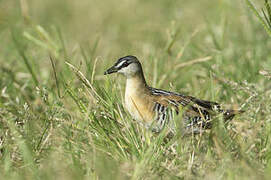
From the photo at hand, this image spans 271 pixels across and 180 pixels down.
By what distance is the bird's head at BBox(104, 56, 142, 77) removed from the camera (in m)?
4.58

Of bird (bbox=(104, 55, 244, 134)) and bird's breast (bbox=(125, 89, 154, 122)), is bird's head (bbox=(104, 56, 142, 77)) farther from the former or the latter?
bird's breast (bbox=(125, 89, 154, 122))

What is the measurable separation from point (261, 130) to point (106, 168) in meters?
1.42

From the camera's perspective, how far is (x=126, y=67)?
4.60 meters

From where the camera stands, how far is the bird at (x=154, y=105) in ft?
14.4

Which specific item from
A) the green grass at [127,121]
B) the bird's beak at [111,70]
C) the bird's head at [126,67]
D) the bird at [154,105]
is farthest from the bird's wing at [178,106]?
the bird's beak at [111,70]

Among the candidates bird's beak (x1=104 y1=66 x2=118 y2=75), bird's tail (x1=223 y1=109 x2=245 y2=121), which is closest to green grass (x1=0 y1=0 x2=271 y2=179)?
bird's beak (x1=104 y1=66 x2=118 y2=75)

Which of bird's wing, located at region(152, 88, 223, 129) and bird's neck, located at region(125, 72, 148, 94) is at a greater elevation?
bird's neck, located at region(125, 72, 148, 94)

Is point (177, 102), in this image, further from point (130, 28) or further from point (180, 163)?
point (130, 28)

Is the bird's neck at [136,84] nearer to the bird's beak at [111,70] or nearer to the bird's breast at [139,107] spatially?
the bird's breast at [139,107]

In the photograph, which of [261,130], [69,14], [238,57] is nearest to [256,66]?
[238,57]

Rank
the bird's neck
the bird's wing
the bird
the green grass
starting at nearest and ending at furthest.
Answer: the green grass, the bird, the bird's wing, the bird's neck

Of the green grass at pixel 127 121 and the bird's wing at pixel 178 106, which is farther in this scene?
the bird's wing at pixel 178 106

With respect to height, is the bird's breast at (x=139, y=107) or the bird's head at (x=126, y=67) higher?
the bird's head at (x=126, y=67)

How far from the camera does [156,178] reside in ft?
11.3
